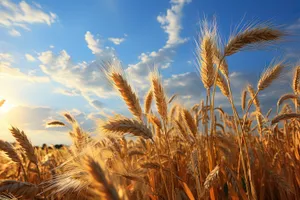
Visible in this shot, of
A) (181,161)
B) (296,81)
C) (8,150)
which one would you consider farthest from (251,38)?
(296,81)

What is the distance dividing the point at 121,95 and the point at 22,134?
4.22 ft

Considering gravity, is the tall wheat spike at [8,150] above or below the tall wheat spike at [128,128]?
below

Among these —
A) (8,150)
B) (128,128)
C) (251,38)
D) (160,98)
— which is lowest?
(8,150)

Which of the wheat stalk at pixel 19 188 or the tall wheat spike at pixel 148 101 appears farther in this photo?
the tall wheat spike at pixel 148 101

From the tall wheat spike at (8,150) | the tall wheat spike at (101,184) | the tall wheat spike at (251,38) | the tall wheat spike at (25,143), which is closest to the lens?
the tall wheat spike at (101,184)

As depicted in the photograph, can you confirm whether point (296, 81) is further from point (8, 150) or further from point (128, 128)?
point (8, 150)

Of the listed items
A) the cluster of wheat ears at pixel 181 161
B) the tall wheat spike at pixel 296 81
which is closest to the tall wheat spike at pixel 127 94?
the cluster of wheat ears at pixel 181 161

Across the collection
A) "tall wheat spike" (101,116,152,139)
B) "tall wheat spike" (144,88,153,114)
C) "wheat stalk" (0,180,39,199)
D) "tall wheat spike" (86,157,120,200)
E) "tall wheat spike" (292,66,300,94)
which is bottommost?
"wheat stalk" (0,180,39,199)

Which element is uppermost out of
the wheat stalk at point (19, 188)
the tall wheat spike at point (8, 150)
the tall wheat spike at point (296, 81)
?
the tall wheat spike at point (296, 81)

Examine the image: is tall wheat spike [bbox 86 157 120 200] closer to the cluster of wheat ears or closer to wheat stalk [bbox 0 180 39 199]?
the cluster of wheat ears

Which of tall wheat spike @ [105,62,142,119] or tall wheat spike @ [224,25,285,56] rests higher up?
tall wheat spike @ [224,25,285,56]

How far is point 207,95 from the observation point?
286 centimetres

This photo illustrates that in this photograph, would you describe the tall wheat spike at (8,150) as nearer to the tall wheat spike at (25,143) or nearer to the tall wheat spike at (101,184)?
the tall wheat spike at (25,143)

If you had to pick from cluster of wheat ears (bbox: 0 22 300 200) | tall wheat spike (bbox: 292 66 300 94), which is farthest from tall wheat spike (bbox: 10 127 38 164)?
tall wheat spike (bbox: 292 66 300 94)
